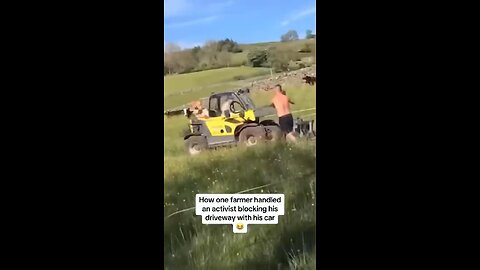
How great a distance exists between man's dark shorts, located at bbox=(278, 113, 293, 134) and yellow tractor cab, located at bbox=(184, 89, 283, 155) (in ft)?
0.07

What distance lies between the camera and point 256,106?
9.91 feet

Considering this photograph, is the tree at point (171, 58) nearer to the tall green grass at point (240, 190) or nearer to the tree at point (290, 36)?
the tall green grass at point (240, 190)

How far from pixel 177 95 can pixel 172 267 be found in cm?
69

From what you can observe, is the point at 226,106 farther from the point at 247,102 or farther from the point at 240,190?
the point at 240,190

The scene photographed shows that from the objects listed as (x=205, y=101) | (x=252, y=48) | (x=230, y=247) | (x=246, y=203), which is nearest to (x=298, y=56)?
(x=252, y=48)

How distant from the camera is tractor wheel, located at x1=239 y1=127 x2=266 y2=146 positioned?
301 centimetres

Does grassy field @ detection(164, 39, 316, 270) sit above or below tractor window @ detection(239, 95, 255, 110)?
below

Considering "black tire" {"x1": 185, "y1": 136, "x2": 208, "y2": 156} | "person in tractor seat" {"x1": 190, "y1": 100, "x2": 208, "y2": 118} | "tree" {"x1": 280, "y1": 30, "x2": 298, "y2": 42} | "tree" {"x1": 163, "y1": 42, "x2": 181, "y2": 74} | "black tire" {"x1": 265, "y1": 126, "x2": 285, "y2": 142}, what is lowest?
"black tire" {"x1": 185, "y1": 136, "x2": 208, "y2": 156}

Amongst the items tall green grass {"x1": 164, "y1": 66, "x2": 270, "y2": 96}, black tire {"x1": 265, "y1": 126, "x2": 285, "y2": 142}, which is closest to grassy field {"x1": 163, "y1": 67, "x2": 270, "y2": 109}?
tall green grass {"x1": 164, "y1": 66, "x2": 270, "y2": 96}

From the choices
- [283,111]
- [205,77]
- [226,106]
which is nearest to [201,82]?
[205,77]

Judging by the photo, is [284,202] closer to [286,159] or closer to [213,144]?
[286,159]

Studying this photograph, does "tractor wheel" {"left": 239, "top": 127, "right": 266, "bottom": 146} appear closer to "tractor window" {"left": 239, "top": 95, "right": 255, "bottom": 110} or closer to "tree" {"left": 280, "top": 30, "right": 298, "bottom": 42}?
"tractor window" {"left": 239, "top": 95, "right": 255, "bottom": 110}

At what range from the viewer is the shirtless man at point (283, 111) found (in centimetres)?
301

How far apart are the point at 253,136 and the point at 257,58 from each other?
12.6 inches
